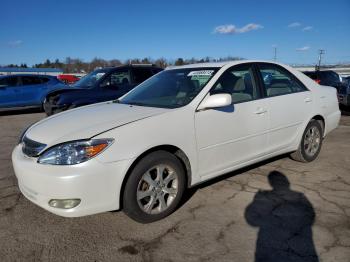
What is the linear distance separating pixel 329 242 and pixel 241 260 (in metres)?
0.85

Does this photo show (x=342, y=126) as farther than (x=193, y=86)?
Yes

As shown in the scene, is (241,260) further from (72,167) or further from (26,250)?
(26,250)

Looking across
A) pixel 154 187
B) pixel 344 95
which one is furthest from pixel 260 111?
pixel 344 95

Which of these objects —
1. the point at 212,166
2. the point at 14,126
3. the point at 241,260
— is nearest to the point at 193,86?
the point at 212,166

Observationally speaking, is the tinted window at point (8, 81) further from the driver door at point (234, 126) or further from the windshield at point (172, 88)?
the driver door at point (234, 126)

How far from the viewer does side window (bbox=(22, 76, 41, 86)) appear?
13.3 meters

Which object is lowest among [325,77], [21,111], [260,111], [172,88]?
[21,111]

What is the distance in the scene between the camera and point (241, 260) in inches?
108

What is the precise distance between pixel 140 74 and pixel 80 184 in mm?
6887

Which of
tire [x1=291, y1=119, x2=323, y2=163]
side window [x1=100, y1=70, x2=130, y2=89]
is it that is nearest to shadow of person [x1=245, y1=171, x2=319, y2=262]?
tire [x1=291, y1=119, x2=323, y2=163]

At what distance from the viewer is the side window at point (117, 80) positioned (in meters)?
8.77

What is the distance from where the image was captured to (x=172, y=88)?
4.32 m

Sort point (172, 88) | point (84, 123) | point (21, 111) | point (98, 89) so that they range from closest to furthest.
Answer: point (84, 123), point (172, 88), point (98, 89), point (21, 111)

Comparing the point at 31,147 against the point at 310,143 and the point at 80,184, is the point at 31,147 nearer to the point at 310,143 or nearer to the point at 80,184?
the point at 80,184
